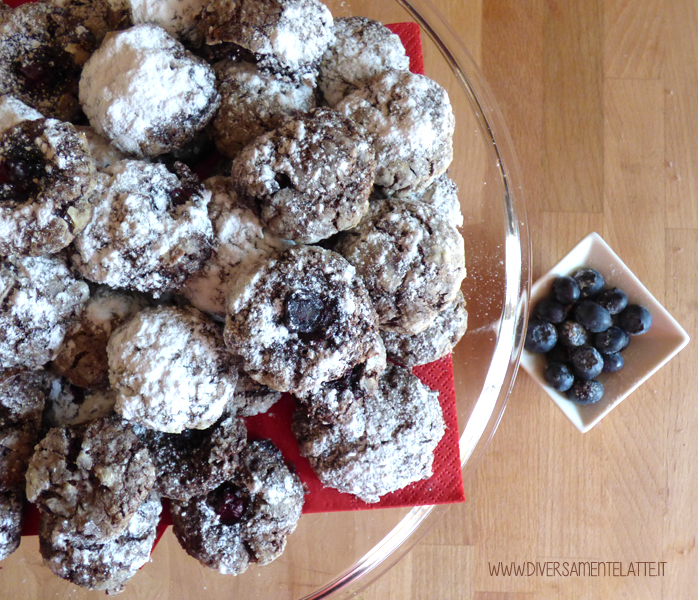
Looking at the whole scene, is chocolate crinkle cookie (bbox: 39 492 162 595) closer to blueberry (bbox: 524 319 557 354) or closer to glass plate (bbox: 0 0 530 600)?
glass plate (bbox: 0 0 530 600)

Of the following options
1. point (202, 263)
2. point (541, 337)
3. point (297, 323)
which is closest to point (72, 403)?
point (202, 263)

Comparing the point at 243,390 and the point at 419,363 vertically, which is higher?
the point at 243,390

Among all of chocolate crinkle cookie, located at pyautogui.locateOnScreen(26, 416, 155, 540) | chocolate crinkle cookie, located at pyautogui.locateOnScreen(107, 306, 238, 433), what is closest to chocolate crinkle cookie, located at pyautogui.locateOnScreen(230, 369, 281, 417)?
chocolate crinkle cookie, located at pyautogui.locateOnScreen(107, 306, 238, 433)

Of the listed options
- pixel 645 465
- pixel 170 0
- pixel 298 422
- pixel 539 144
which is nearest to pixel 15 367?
pixel 298 422

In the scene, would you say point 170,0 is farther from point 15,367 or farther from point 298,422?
point 298,422

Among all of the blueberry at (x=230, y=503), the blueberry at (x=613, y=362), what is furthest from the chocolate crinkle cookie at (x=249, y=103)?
the blueberry at (x=613, y=362)

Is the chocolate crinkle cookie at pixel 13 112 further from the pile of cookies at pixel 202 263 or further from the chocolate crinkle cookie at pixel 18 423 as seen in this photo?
the chocolate crinkle cookie at pixel 18 423

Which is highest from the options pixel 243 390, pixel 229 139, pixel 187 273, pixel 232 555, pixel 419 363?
pixel 229 139
